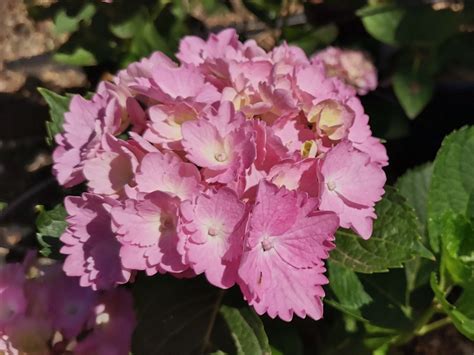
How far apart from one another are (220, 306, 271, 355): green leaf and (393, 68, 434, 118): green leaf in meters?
0.63

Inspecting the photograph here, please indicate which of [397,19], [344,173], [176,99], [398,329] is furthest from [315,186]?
[397,19]

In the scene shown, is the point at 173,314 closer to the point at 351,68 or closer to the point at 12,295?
the point at 12,295

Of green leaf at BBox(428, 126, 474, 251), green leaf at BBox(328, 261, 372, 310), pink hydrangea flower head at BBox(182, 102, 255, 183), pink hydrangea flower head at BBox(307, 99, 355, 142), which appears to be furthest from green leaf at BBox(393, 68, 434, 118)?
pink hydrangea flower head at BBox(182, 102, 255, 183)

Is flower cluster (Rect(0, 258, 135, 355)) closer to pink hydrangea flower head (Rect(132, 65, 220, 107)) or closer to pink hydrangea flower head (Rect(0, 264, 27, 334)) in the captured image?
pink hydrangea flower head (Rect(0, 264, 27, 334))

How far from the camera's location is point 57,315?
0.87 m

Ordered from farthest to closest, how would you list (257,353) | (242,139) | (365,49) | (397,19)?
(365,49), (397,19), (257,353), (242,139)

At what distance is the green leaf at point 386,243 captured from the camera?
0.89 meters

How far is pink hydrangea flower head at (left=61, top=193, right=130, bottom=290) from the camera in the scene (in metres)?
0.78

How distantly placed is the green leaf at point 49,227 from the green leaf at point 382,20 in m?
0.76

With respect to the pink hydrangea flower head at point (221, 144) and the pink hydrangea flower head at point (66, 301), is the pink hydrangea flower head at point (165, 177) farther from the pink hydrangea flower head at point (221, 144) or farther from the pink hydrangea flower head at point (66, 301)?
the pink hydrangea flower head at point (66, 301)

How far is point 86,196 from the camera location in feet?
2.57

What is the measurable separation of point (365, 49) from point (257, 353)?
88cm

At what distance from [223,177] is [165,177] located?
0.06m

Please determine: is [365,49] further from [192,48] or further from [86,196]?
[86,196]
